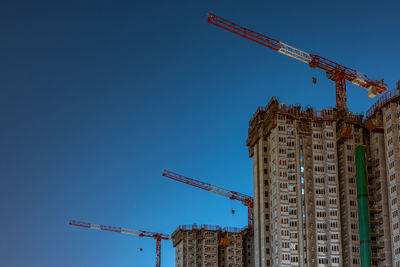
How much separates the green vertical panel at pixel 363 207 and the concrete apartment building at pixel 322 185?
7.51 ft

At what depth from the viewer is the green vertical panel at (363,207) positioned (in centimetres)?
16275

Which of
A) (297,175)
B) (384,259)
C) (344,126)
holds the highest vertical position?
(344,126)

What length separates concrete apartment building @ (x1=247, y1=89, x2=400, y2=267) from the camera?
6442 inches

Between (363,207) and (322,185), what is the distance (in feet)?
39.8

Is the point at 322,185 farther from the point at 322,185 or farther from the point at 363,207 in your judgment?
the point at 363,207

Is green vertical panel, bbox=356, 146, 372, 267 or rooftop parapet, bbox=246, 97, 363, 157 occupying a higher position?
rooftop parapet, bbox=246, 97, 363, 157

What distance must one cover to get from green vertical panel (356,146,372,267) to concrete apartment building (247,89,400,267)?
2.29 meters

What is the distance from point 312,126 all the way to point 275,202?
74.9 feet

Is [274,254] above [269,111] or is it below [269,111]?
below

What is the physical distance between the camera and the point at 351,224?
554 ft

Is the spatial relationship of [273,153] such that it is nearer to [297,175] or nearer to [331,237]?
[297,175]

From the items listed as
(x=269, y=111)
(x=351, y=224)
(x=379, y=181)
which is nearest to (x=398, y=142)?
(x=379, y=181)

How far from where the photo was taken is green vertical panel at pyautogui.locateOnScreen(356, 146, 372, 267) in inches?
6407

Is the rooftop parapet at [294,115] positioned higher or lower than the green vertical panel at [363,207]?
higher
